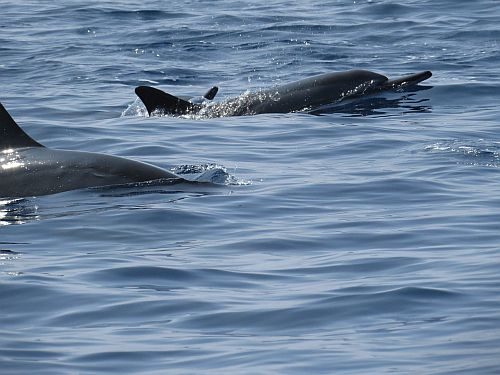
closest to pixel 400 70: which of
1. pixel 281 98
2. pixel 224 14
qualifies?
pixel 281 98

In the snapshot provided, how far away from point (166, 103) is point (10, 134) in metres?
6.13

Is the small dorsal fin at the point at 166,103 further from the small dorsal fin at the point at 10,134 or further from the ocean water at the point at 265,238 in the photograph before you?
the small dorsal fin at the point at 10,134

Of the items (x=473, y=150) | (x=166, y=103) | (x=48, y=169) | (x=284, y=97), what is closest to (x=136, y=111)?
(x=166, y=103)

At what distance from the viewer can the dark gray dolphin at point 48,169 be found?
40.4ft

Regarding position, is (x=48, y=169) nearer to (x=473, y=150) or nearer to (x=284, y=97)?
(x=473, y=150)

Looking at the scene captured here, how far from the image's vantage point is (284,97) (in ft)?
62.0

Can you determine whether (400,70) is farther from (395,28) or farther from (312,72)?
(395,28)

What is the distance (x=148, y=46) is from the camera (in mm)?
26906

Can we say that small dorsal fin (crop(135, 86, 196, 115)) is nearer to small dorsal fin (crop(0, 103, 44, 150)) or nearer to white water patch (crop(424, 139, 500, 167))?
white water patch (crop(424, 139, 500, 167))

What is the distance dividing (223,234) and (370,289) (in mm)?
2315

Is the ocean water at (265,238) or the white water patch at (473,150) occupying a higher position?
the ocean water at (265,238)

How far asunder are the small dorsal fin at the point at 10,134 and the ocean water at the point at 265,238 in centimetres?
63

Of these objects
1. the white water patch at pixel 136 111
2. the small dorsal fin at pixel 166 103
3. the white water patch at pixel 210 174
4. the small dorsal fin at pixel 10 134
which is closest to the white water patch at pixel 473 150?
the white water patch at pixel 210 174

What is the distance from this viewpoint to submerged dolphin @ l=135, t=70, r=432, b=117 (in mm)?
18609
